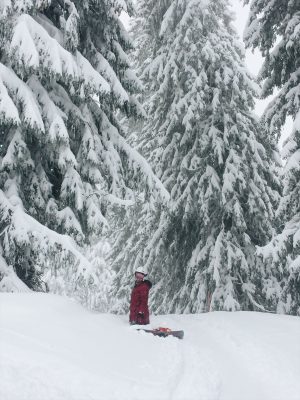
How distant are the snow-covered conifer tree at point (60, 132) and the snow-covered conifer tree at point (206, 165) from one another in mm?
4439

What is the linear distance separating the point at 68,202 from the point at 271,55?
5658 millimetres

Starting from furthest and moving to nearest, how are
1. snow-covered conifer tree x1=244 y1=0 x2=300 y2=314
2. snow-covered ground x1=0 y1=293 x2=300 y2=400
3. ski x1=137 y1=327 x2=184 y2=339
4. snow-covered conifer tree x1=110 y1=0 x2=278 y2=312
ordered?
snow-covered conifer tree x1=110 y1=0 x2=278 y2=312
snow-covered conifer tree x1=244 y1=0 x2=300 y2=314
ski x1=137 y1=327 x2=184 y2=339
snow-covered ground x1=0 y1=293 x2=300 y2=400

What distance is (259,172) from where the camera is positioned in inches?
625

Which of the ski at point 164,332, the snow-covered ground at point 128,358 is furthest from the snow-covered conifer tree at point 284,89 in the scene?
the ski at point 164,332

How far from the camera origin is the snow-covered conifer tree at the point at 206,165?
14891mm

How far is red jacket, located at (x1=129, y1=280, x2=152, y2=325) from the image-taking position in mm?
9828

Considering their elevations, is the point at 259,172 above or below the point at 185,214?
above

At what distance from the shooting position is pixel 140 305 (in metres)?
9.99

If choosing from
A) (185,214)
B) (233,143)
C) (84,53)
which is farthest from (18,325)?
(233,143)

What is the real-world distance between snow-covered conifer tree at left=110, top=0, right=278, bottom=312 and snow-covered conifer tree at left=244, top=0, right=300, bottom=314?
3272 mm

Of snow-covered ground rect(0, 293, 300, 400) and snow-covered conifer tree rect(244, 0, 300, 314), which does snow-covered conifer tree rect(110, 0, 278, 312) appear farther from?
snow-covered ground rect(0, 293, 300, 400)

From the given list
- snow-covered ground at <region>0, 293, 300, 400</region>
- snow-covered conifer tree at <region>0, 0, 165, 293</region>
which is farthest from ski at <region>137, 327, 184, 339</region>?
snow-covered conifer tree at <region>0, 0, 165, 293</region>

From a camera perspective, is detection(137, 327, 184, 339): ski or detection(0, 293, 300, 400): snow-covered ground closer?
detection(0, 293, 300, 400): snow-covered ground

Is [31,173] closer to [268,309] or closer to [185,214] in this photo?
[185,214]
